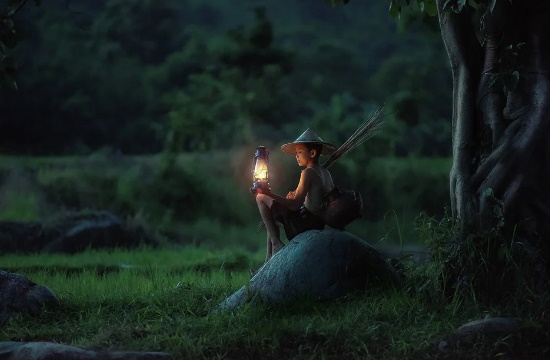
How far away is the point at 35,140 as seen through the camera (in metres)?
24.3

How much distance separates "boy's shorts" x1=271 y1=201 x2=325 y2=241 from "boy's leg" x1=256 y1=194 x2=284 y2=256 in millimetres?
45

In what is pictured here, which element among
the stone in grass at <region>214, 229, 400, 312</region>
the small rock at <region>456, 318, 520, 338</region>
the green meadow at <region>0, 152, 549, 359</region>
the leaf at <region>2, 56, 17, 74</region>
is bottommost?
the green meadow at <region>0, 152, 549, 359</region>

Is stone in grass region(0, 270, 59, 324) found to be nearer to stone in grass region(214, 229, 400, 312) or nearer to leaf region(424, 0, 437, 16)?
stone in grass region(214, 229, 400, 312)

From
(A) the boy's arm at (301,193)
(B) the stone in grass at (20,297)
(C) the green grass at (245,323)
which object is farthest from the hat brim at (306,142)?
(B) the stone in grass at (20,297)

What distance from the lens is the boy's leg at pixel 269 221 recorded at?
7938mm

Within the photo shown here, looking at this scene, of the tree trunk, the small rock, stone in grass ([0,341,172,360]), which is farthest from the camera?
the tree trunk

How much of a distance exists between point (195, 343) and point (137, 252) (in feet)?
28.1

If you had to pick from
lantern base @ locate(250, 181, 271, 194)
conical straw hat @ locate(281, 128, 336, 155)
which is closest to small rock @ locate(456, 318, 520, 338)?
lantern base @ locate(250, 181, 271, 194)

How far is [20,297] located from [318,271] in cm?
258

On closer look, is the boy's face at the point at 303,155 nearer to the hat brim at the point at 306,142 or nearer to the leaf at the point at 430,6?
the hat brim at the point at 306,142

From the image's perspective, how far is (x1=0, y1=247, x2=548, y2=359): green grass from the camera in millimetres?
6391

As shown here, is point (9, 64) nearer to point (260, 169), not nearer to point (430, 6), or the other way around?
point (260, 169)

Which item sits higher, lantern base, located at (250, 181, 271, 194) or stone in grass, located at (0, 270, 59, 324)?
lantern base, located at (250, 181, 271, 194)

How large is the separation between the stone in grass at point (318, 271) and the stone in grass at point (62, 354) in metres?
1.44
